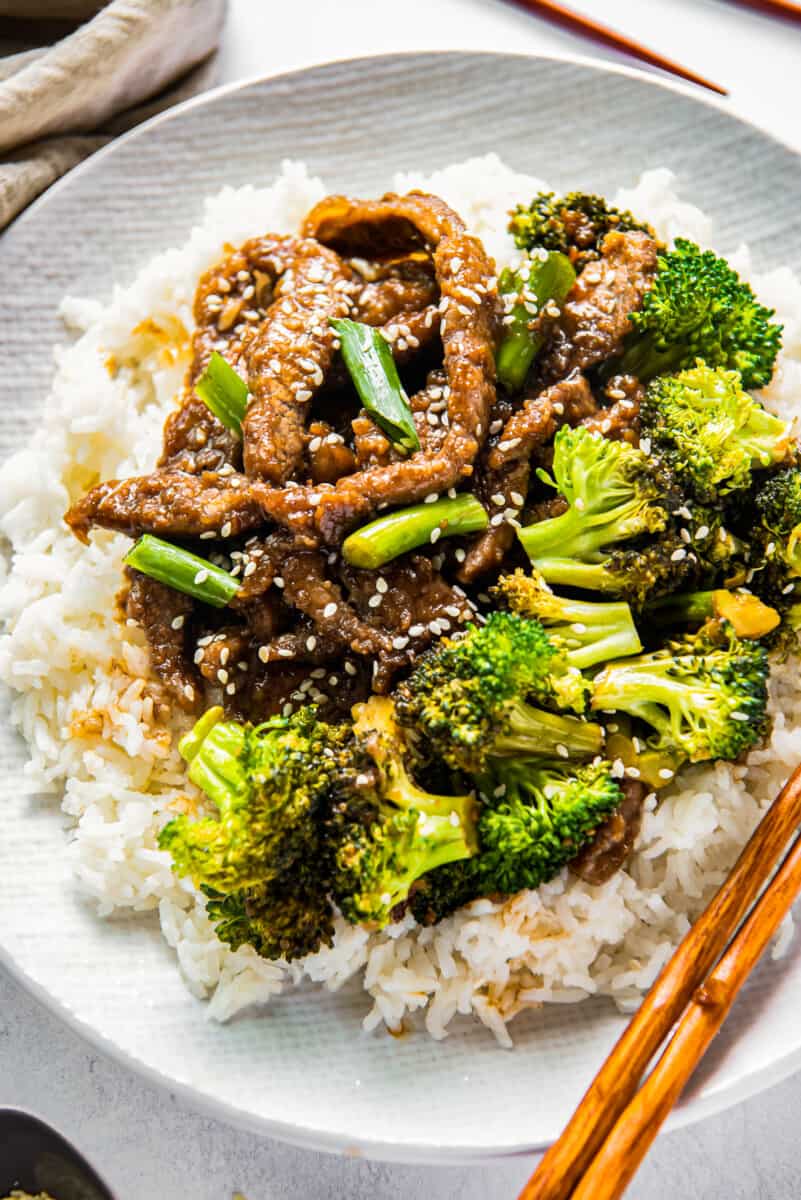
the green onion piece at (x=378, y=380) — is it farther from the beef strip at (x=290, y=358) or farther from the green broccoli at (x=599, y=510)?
the green broccoli at (x=599, y=510)

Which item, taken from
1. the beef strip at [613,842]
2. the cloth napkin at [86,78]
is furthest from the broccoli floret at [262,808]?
the cloth napkin at [86,78]

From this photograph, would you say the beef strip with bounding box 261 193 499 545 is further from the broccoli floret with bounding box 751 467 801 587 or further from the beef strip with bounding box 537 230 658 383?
the broccoli floret with bounding box 751 467 801 587

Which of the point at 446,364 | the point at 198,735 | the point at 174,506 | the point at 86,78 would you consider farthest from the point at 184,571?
the point at 86,78

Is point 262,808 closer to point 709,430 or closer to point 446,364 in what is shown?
point 446,364

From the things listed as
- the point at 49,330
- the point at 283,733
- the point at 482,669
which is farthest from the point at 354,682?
the point at 49,330

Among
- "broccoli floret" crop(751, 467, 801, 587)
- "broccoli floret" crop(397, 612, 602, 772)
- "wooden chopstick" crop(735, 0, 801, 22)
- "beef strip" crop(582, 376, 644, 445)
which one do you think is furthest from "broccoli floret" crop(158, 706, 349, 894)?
"wooden chopstick" crop(735, 0, 801, 22)

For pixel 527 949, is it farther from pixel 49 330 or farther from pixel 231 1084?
pixel 49 330
